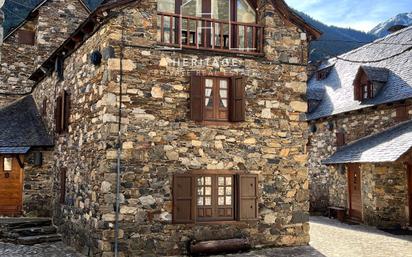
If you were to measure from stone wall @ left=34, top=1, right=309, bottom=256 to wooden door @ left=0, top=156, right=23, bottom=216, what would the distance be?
391cm

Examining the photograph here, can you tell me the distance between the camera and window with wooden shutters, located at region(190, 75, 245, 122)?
11.2 meters

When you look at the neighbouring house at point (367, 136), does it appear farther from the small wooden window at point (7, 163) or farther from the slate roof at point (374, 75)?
the small wooden window at point (7, 163)

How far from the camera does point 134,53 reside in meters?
10.7

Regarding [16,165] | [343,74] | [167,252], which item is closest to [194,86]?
[167,252]

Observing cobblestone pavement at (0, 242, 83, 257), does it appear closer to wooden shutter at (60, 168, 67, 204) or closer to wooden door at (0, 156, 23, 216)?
wooden shutter at (60, 168, 67, 204)

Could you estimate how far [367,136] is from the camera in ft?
61.5

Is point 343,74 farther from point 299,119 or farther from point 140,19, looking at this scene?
point 140,19

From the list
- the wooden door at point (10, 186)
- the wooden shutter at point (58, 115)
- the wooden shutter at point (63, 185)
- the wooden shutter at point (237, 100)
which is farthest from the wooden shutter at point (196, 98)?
the wooden door at point (10, 186)

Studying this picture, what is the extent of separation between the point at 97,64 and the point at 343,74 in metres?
15.7

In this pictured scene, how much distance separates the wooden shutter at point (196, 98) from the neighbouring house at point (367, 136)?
20.1ft

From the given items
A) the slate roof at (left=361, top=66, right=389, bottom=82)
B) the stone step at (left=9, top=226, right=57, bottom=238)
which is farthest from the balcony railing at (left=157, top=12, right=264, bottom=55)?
the slate roof at (left=361, top=66, right=389, bottom=82)

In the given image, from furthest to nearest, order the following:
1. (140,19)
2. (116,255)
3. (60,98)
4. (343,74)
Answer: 1. (343,74)
2. (60,98)
3. (140,19)
4. (116,255)

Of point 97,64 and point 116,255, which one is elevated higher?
point 97,64

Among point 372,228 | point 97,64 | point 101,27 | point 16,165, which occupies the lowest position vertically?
point 372,228
